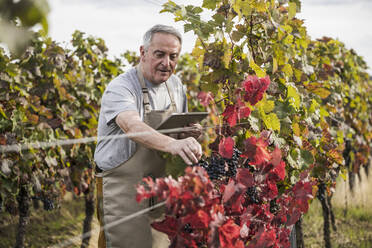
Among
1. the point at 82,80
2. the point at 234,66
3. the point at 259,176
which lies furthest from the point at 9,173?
the point at 259,176

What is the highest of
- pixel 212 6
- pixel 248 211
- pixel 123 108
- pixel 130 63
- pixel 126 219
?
pixel 130 63

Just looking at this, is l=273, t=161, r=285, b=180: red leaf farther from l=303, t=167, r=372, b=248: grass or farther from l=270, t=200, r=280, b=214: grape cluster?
l=303, t=167, r=372, b=248: grass

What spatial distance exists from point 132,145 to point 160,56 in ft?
1.54

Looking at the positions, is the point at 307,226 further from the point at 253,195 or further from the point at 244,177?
the point at 244,177

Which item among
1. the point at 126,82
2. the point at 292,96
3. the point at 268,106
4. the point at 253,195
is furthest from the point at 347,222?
the point at 126,82

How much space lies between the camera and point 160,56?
2.00 meters

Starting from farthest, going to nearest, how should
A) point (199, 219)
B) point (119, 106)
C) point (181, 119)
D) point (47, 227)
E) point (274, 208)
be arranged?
1. point (47, 227)
2. point (274, 208)
3. point (119, 106)
4. point (181, 119)
5. point (199, 219)

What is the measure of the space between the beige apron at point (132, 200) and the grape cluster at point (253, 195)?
443 millimetres

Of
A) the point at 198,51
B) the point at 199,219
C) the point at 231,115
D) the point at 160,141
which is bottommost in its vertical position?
the point at 199,219

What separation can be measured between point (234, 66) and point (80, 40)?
10.6 ft

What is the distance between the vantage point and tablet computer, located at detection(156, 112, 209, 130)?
5.06 feet

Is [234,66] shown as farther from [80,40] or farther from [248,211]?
[80,40]

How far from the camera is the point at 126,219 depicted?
1.90 metres

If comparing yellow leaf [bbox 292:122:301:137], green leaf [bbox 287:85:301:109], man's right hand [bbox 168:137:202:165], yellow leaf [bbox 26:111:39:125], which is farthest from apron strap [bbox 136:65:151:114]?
yellow leaf [bbox 26:111:39:125]
